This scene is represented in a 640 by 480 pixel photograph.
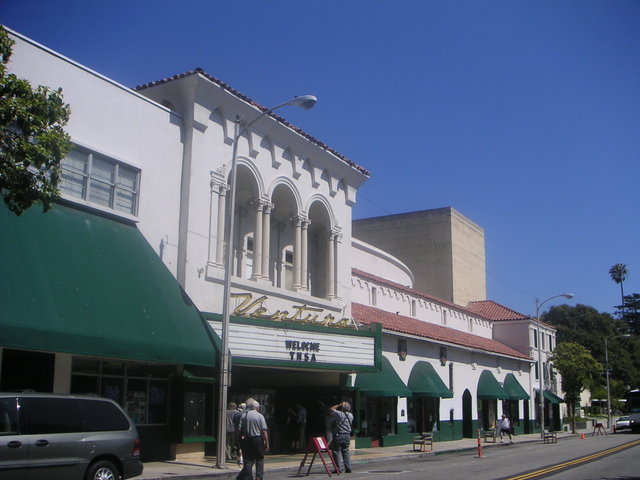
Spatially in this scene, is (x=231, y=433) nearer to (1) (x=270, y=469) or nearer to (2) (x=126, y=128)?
(1) (x=270, y=469)

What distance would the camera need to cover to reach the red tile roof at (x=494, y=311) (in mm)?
51219

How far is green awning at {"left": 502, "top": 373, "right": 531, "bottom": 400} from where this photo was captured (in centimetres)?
4338

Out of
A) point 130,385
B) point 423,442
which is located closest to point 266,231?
point 130,385

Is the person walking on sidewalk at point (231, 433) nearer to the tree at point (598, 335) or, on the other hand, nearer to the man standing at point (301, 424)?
the man standing at point (301, 424)

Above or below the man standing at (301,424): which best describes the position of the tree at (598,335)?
above

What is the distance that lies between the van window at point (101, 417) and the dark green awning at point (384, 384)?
49.3ft

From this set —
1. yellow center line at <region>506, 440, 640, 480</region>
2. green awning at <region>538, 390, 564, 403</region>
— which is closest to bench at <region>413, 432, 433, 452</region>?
yellow center line at <region>506, 440, 640, 480</region>

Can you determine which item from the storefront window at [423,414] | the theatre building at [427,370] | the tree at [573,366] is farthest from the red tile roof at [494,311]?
the storefront window at [423,414]

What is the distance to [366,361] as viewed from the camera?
25.0 meters

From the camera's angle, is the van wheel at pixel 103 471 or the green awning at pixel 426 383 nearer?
the van wheel at pixel 103 471

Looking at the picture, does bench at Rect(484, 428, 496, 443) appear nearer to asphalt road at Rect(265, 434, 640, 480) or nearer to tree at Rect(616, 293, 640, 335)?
asphalt road at Rect(265, 434, 640, 480)

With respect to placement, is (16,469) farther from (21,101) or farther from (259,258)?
(259,258)

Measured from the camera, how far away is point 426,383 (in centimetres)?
3222

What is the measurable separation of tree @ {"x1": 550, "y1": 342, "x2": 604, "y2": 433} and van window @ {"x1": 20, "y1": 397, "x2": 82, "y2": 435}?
46.3 m
